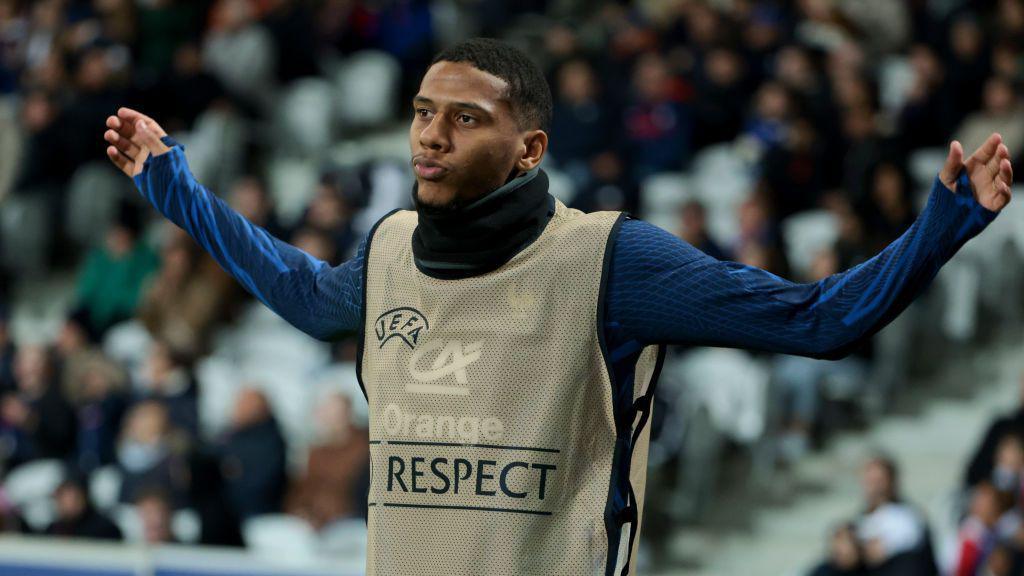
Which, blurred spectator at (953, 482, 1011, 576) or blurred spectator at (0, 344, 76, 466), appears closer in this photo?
blurred spectator at (953, 482, 1011, 576)

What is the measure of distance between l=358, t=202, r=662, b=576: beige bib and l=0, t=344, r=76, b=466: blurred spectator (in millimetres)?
8007

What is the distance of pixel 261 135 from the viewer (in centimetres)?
1338

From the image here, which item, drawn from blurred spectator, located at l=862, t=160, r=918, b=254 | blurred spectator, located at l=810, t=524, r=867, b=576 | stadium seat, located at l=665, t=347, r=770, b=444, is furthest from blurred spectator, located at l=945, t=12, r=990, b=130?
blurred spectator, located at l=810, t=524, r=867, b=576

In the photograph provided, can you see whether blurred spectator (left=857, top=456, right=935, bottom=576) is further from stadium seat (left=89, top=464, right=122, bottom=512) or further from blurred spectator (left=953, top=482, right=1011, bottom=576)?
stadium seat (left=89, top=464, right=122, bottom=512)

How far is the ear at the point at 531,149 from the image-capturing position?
2.96 metres

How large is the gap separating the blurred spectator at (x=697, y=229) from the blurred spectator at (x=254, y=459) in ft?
8.59

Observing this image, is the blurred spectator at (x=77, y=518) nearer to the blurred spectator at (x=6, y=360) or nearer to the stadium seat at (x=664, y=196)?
the blurred spectator at (x=6, y=360)

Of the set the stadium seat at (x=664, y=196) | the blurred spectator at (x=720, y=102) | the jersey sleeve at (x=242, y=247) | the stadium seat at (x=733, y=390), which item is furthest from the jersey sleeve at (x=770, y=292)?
the blurred spectator at (x=720, y=102)

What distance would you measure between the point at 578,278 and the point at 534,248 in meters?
0.10

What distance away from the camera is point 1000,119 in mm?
10531

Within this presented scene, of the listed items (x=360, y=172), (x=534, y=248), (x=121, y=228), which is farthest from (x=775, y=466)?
(x=534, y=248)

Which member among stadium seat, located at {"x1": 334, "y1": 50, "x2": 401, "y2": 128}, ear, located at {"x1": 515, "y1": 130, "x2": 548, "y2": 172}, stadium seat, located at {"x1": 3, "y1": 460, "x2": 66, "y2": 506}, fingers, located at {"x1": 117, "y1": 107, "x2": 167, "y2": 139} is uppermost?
stadium seat, located at {"x1": 334, "y1": 50, "x2": 401, "y2": 128}

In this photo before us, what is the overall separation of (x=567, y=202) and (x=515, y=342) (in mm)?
7793

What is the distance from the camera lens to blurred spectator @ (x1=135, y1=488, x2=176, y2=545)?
336 inches
